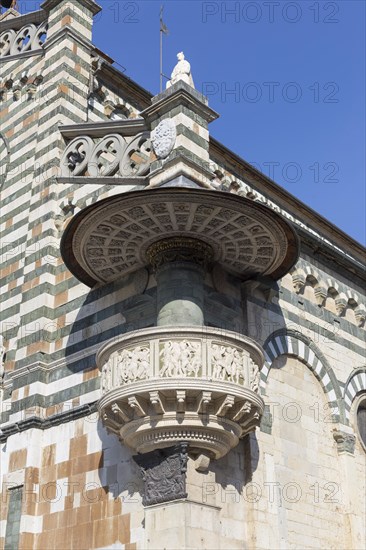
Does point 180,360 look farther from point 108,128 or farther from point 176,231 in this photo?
point 108,128

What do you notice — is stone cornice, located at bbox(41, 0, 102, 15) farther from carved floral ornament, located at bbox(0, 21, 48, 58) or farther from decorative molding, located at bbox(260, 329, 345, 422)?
decorative molding, located at bbox(260, 329, 345, 422)

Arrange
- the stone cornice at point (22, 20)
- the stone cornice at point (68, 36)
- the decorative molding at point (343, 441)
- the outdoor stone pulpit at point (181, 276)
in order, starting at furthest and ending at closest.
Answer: the stone cornice at point (22, 20) < the stone cornice at point (68, 36) < the decorative molding at point (343, 441) < the outdoor stone pulpit at point (181, 276)

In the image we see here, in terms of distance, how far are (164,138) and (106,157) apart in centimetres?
245

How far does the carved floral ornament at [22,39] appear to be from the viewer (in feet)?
57.0

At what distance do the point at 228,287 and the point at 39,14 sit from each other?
8.86m

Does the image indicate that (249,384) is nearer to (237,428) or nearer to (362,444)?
(237,428)

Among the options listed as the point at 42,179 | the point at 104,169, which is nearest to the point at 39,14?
the point at 42,179

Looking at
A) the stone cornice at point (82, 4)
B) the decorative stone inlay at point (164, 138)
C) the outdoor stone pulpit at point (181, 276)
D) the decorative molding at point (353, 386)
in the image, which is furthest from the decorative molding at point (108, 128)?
the decorative molding at point (353, 386)

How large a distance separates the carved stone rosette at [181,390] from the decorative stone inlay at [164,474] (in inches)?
5.8

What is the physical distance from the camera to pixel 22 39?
18.0 meters

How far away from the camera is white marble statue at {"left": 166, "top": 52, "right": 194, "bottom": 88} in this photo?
40.2 ft

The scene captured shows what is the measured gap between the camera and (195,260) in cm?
1151

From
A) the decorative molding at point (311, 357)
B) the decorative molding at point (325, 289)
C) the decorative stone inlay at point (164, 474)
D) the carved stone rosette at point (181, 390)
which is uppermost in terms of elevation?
the decorative molding at point (325, 289)

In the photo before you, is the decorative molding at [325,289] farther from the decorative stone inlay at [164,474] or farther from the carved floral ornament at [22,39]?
the carved floral ornament at [22,39]
